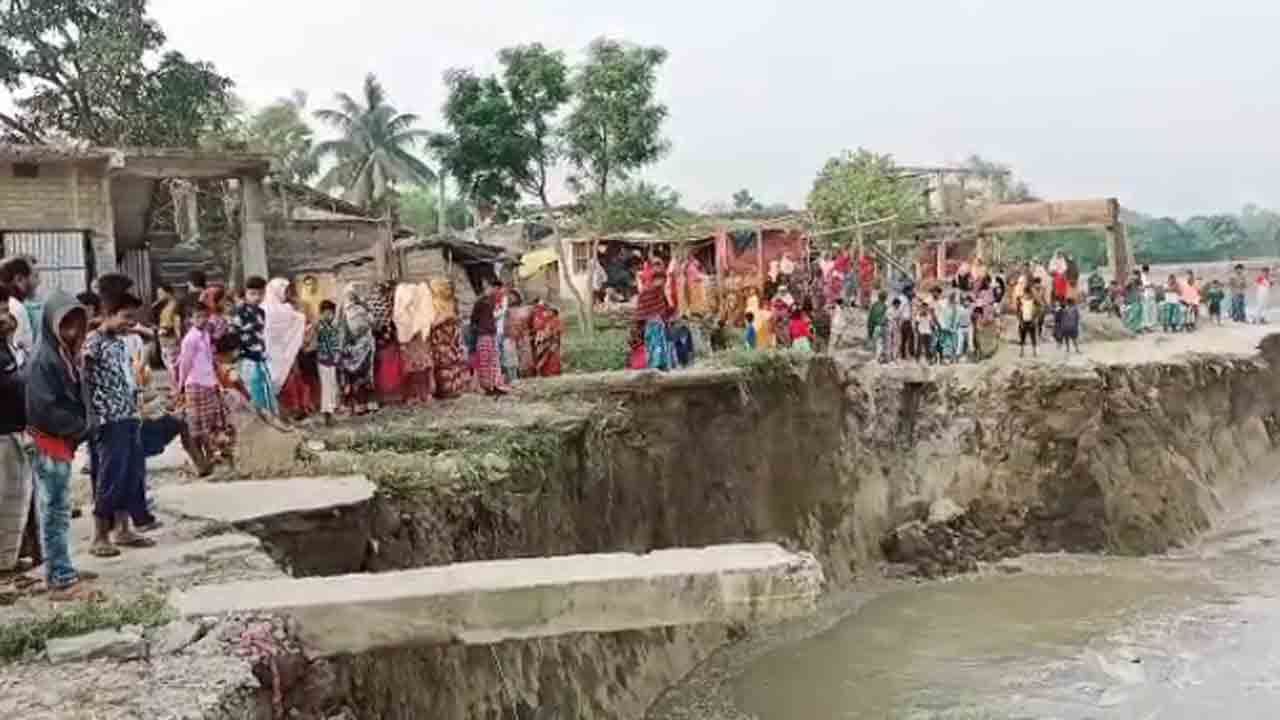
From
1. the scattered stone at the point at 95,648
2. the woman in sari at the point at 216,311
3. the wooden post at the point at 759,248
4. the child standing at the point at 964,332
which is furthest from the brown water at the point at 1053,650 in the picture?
the wooden post at the point at 759,248

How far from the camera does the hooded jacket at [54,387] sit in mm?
6086

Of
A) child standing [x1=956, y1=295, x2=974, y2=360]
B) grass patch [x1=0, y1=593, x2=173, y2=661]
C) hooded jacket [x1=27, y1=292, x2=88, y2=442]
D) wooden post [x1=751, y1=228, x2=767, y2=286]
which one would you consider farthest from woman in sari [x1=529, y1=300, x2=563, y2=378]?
grass patch [x1=0, y1=593, x2=173, y2=661]

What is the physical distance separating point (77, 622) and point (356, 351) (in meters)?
7.52

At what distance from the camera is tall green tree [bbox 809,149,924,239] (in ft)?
92.2

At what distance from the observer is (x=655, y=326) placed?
58.2 ft

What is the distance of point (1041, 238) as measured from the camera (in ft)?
164

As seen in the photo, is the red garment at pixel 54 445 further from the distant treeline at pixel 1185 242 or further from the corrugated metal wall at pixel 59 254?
the distant treeline at pixel 1185 242

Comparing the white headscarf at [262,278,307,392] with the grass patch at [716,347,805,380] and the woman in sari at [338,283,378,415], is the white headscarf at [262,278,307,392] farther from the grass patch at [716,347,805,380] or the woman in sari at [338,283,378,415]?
the grass patch at [716,347,805,380]

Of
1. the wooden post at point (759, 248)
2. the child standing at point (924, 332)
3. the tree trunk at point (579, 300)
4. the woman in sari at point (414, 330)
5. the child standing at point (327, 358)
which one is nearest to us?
the child standing at point (327, 358)

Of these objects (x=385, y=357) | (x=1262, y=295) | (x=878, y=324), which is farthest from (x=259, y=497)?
(x=1262, y=295)

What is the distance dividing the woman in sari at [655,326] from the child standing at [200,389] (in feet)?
28.4

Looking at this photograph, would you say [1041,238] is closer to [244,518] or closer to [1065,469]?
[1065,469]

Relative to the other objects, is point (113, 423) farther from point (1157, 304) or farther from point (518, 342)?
point (1157, 304)

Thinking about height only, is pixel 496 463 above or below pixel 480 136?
below
